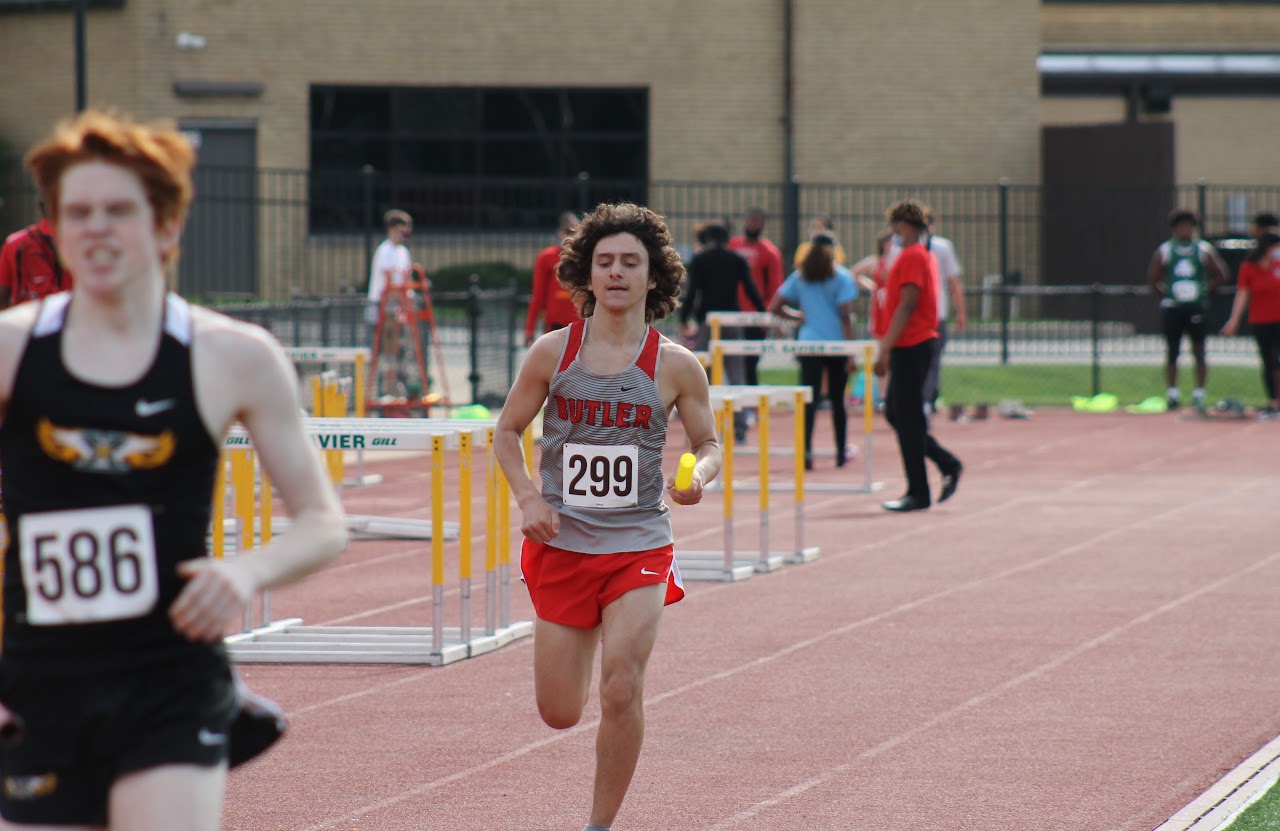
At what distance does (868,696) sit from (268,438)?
4.63 meters

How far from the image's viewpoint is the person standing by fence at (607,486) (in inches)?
206

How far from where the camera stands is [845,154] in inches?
1308

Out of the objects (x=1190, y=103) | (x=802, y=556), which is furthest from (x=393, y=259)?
(x=1190, y=103)

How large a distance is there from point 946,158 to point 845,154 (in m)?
1.76

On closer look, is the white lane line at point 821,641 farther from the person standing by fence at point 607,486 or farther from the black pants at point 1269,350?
the black pants at point 1269,350

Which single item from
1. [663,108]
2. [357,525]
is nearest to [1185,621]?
[357,525]

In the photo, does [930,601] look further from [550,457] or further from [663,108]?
[663,108]

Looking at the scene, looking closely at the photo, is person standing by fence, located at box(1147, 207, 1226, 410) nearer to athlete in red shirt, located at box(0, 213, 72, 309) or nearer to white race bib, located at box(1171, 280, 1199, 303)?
white race bib, located at box(1171, 280, 1199, 303)

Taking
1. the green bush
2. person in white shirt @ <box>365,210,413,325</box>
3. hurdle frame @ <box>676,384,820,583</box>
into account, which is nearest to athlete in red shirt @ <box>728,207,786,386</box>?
person in white shirt @ <box>365,210,413,325</box>

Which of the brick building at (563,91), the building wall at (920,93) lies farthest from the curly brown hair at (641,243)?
the building wall at (920,93)

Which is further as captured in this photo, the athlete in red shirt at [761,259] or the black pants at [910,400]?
the athlete in red shirt at [761,259]

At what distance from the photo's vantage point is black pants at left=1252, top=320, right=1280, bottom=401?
20.3 metres

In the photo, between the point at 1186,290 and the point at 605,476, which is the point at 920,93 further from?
the point at 605,476

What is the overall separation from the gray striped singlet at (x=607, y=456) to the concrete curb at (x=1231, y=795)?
5.78 ft
